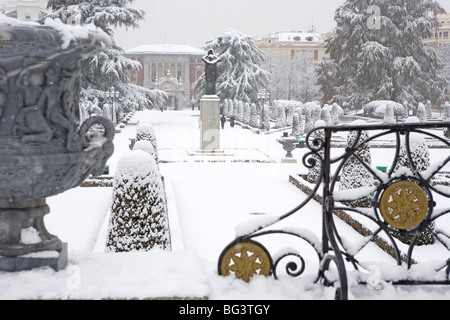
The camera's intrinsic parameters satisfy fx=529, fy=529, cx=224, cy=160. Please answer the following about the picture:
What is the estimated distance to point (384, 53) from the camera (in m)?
32.8

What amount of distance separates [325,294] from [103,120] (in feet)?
5.15

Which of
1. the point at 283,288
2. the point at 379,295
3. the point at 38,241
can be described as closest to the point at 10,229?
the point at 38,241

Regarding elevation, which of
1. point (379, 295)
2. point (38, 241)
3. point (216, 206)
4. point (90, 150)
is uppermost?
point (90, 150)

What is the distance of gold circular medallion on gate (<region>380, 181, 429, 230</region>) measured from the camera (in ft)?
9.42

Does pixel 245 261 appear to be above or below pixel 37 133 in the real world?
below

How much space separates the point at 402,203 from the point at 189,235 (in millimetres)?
4614

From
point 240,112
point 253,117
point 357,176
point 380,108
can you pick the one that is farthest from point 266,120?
point 357,176

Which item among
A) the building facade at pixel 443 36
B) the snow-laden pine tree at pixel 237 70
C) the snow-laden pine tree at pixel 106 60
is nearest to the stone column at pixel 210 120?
the snow-laden pine tree at pixel 106 60

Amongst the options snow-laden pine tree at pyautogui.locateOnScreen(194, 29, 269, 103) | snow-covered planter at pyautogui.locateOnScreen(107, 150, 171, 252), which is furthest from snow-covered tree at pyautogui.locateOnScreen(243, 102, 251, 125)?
snow-covered planter at pyautogui.locateOnScreen(107, 150, 171, 252)

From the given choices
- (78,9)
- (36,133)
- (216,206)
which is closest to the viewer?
(36,133)

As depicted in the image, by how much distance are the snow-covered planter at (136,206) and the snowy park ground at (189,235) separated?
0.52m

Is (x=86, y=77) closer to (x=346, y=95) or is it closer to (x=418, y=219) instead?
(x=346, y=95)

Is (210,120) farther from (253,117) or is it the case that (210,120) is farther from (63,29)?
(63,29)

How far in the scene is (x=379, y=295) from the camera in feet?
9.60
